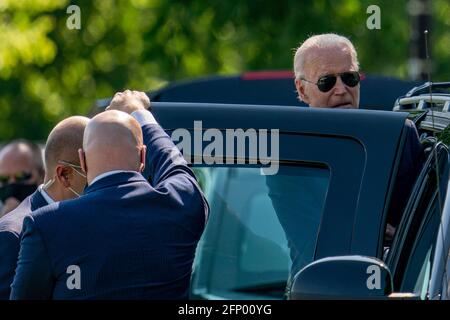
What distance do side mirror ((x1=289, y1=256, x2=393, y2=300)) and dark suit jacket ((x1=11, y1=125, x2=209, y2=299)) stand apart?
0.52 metres

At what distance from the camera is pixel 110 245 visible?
4082mm

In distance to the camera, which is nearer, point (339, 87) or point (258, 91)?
point (339, 87)

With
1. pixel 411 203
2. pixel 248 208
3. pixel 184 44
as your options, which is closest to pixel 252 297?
pixel 248 208

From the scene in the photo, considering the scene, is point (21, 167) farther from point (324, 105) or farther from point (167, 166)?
point (167, 166)

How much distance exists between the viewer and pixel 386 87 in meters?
6.93

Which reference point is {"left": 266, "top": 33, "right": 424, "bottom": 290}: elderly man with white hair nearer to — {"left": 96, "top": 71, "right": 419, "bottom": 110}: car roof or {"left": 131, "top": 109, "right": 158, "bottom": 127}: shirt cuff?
{"left": 131, "top": 109, "right": 158, "bottom": 127}: shirt cuff

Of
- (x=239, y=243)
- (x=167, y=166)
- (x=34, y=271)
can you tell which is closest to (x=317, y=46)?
(x=167, y=166)

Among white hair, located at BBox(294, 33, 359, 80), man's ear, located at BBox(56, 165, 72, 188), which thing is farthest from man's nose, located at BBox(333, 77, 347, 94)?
man's ear, located at BBox(56, 165, 72, 188)

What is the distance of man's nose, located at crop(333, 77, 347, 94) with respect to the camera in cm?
527

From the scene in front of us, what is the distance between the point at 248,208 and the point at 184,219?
3331 mm

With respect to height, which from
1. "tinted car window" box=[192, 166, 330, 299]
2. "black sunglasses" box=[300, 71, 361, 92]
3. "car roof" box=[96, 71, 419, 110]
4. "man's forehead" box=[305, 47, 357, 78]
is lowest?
"tinted car window" box=[192, 166, 330, 299]

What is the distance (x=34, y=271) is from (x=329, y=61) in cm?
177

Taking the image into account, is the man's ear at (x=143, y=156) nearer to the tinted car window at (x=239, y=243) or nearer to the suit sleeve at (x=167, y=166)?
the suit sleeve at (x=167, y=166)
